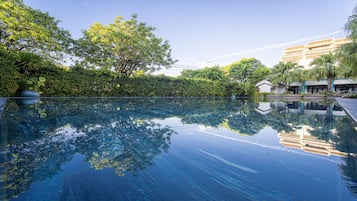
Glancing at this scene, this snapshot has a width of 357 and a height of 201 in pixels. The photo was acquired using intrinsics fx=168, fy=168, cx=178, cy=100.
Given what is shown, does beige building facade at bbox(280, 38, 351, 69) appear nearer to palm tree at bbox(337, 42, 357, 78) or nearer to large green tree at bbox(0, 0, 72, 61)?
palm tree at bbox(337, 42, 357, 78)

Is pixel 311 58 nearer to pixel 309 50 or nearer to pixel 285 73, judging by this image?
pixel 309 50

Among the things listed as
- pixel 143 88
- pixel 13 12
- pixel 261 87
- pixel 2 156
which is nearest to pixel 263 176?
pixel 2 156

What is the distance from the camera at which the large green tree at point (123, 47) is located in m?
12.2

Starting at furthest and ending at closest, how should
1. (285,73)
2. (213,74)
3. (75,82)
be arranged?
(213,74) < (285,73) < (75,82)

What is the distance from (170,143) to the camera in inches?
87.4

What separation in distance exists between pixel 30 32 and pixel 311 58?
161 ft

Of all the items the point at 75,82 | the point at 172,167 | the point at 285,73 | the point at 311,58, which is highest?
the point at 311,58

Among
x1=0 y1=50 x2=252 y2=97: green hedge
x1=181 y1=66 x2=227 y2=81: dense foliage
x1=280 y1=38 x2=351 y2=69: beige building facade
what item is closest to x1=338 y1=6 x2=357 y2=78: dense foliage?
x1=0 y1=50 x2=252 y2=97: green hedge

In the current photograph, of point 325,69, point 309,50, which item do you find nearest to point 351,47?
point 325,69

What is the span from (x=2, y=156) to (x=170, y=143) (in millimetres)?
1669

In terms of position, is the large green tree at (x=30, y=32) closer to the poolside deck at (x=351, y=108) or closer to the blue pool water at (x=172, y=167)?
the blue pool water at (x=172, y=167)

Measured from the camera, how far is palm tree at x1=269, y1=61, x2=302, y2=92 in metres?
23.1

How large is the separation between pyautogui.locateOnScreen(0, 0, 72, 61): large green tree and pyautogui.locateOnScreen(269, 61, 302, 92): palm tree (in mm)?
25000

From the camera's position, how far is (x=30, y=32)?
9258mm
